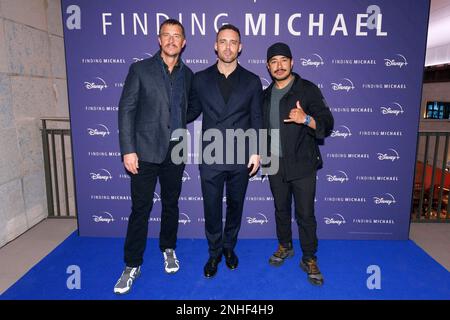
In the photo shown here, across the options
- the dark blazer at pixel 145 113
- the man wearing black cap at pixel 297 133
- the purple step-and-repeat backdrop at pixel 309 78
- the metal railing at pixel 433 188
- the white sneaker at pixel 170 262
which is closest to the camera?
the dark blazer at pixel 145 113

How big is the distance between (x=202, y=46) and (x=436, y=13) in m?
8.05

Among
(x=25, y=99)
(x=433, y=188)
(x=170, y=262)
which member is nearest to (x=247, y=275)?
(x=170, y=262)

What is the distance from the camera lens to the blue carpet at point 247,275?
2.71m

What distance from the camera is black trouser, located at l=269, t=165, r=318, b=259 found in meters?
2.92

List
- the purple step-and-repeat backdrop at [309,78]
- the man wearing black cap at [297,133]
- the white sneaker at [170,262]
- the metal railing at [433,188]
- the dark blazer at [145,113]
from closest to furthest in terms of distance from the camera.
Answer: the dark blazer at [145,113]
the man wearing black cap at [297,133]
the white sneaker at [170,262]
the purple step-and-repeat backdrop at [309,78]
the metal railing at [433,188]

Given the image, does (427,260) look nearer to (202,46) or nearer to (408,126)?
(408,126)

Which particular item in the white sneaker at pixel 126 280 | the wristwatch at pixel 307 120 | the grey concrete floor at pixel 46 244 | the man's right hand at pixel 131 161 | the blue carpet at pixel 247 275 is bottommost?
the blue carpet at pixel 247 275

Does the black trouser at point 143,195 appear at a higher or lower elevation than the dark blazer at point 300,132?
lower

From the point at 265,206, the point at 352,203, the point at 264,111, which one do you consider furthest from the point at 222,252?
the point at 352,203

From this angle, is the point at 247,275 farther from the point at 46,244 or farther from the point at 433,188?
the point at 433,188

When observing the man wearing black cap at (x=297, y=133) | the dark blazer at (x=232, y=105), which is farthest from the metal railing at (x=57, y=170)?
the man wearing black cap at (x=297, y=133)

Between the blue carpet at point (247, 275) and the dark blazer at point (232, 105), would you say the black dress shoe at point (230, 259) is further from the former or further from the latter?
the dark blazer at point (232, 105)

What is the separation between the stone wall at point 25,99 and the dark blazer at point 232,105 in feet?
7.22

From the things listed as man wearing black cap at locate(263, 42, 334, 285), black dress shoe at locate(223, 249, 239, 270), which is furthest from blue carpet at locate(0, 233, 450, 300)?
man wearing black cap at locate(263, 42, 334, 285)
